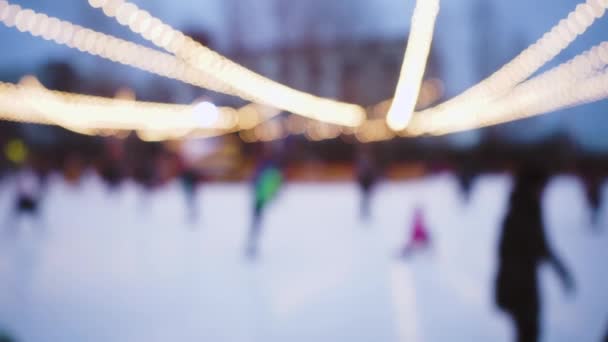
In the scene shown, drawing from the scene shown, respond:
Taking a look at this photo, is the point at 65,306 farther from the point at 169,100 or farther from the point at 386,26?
the point at 386,26

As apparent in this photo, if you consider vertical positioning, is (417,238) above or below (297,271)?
above

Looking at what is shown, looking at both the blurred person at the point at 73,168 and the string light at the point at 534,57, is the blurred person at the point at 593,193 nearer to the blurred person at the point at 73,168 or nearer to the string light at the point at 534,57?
the string light at the point at 534,57

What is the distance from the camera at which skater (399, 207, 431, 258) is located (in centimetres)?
230

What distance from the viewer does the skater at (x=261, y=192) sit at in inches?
89.4

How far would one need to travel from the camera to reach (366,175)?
2299mm

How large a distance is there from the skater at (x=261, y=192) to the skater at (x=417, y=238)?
2.15 feet

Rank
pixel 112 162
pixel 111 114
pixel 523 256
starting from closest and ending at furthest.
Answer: pixel 523 256 → pixel 111 114 → pixel 112 162

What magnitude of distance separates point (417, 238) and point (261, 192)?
29.8 inches

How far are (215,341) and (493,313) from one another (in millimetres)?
1158

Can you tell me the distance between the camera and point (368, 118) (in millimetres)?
2246

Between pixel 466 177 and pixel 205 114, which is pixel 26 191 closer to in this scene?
pixel 205 114

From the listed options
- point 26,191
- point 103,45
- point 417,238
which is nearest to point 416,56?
point 417,238

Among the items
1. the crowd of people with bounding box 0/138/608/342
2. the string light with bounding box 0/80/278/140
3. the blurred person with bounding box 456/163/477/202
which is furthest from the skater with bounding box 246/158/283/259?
the blurred person with bounding box 456/163/477/202

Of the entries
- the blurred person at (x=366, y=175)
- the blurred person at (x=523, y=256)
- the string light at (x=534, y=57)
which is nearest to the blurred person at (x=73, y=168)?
the blurred person at (x=366, y=175)
